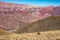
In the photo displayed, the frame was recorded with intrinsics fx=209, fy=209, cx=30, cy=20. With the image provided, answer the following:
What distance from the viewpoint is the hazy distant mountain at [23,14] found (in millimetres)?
100188

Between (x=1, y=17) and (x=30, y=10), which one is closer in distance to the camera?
(x=1, y=17)

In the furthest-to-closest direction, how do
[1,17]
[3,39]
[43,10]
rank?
[43,10]
[1,17]
[3,39]

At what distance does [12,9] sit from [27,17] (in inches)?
552

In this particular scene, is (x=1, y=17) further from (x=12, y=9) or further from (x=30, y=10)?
(x=30, y=10)

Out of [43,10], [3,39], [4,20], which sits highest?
[43,10]

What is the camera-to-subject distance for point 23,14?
115 m

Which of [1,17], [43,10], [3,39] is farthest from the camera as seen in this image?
[43,10]

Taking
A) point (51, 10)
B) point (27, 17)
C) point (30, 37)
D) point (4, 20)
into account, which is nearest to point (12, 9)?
point (4, 20)

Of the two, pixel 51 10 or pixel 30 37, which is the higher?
pixel 51 10

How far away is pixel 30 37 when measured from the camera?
1741 cm

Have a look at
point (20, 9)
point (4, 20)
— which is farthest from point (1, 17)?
point (20, 9)

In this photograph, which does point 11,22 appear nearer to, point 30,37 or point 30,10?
point 30,10

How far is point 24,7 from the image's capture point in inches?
4311

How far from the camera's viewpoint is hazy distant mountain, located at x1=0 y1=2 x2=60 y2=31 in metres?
100
